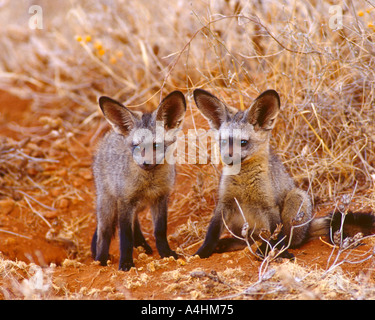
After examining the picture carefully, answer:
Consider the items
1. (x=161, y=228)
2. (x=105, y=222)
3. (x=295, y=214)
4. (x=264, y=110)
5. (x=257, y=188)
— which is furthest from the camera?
(x=105, y=222)

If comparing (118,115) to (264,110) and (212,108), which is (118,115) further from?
(264,110)

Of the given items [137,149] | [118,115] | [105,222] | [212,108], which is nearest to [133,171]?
[137,149]

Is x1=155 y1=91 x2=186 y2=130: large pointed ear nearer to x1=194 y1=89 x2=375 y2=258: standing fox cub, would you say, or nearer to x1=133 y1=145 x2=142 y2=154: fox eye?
x1=194 y1=89 x2=375 y2=258: standing fox cub

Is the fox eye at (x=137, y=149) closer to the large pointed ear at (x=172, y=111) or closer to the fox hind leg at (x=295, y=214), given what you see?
the large pointed ear at (x=172, y=111)

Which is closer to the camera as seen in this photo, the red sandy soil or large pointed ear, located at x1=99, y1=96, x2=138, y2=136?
the red sandy soil

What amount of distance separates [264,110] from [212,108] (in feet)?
1.64

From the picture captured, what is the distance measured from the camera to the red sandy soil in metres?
Result: 3.77

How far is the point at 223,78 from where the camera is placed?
17.1ft

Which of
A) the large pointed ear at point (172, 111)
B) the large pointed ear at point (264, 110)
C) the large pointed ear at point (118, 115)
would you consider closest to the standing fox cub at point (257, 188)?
the large pointed ear at point (264, 110)

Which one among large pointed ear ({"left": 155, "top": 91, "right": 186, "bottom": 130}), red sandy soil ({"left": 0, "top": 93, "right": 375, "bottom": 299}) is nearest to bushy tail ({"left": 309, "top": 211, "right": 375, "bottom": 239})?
red sandy soil ({"left": 0, "top": 93, "right": 375, "bottom": 299})

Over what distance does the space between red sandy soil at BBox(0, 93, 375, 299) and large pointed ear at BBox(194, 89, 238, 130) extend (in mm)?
1255

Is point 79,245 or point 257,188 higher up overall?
point 257,188
